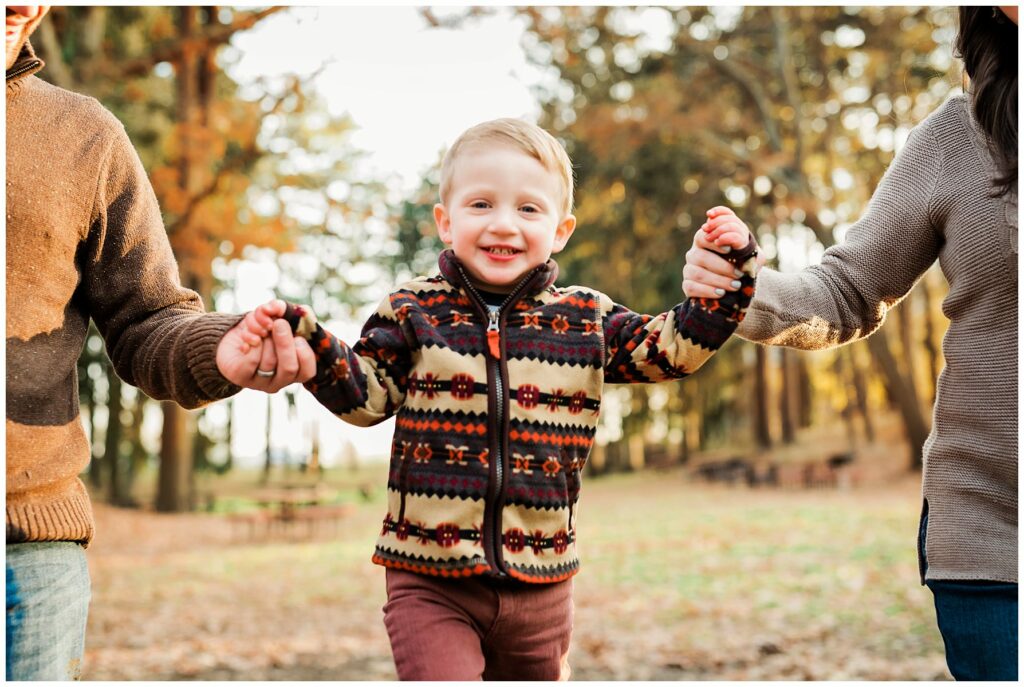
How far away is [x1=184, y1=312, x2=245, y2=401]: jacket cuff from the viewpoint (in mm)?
2086

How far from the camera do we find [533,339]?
7.59 feet

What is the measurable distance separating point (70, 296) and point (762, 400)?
2739 centimetres

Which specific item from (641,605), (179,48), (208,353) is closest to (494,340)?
(208,353)

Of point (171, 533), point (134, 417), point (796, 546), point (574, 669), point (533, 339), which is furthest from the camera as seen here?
point (134, 417)

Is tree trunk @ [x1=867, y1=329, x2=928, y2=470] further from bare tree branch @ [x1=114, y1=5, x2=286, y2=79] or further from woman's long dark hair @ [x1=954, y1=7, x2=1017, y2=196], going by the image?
woman's long dark hair @ [x1=954, y1=7, x2=1017, y2=196]

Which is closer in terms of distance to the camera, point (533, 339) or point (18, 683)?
point (18, 683)

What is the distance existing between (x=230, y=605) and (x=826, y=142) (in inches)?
550

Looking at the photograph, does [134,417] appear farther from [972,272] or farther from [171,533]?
[972,272]

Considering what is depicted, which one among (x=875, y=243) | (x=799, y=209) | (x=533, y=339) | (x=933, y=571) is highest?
(x=799, y=209)

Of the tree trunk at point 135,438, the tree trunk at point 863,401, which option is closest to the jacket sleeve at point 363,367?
the tree trunk at point 135,438

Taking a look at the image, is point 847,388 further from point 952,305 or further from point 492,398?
point 492,398

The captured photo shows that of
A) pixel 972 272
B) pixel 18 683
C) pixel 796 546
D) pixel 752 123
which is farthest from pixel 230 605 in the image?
pixel 752 123

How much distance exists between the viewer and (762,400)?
2828 cm

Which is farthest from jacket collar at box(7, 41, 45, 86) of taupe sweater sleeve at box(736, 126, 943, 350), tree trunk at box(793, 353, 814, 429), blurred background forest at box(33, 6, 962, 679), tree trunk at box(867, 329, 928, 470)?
tree trunk at box(793, 353, 814, 429)
